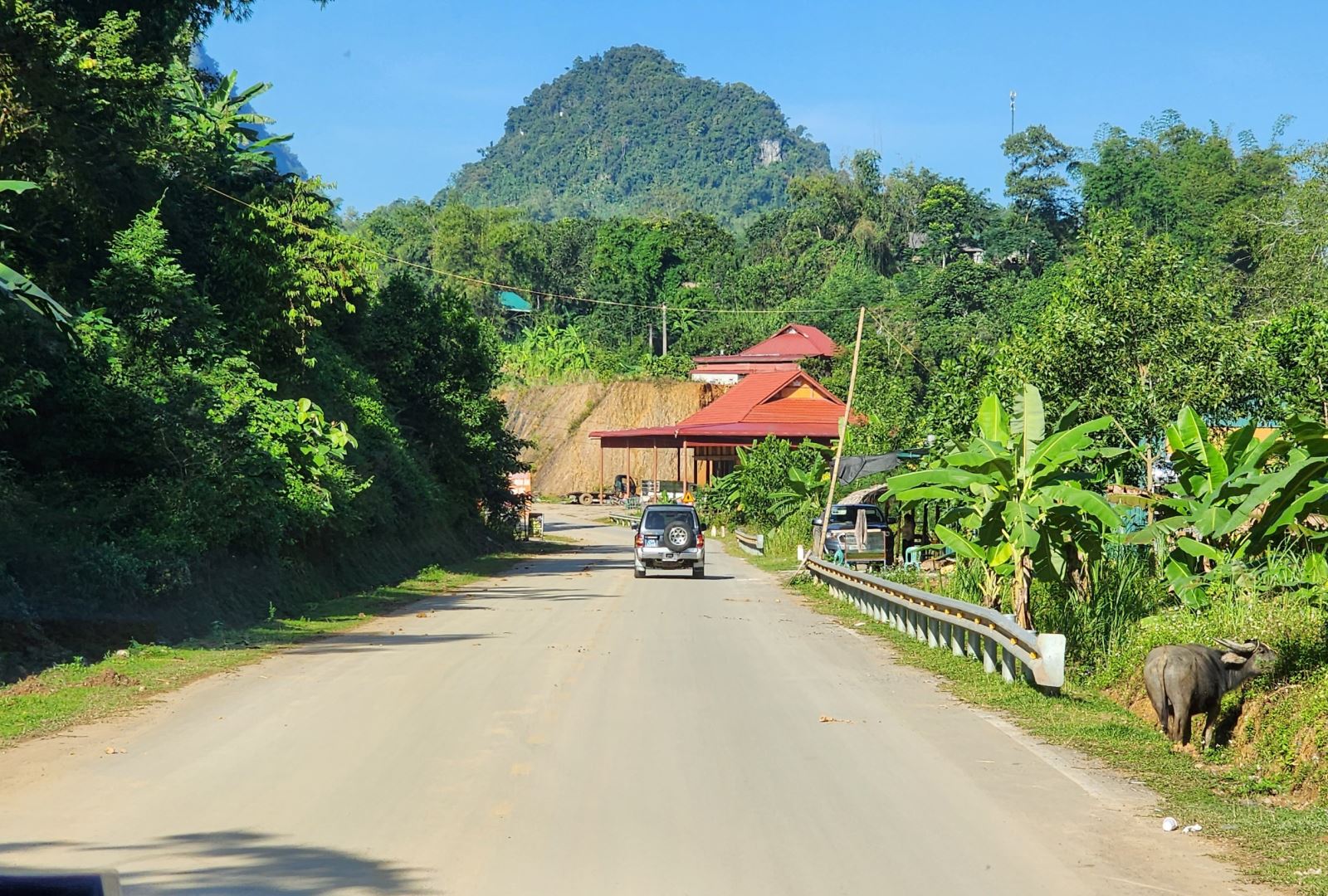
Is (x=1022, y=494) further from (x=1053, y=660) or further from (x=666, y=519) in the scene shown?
(x=666, y=519)

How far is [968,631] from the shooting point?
1745 centimetres

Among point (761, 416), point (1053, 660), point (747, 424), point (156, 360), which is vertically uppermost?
point (761, 416)

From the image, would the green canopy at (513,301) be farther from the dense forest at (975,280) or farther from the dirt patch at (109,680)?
the dirt patch at (109,680)

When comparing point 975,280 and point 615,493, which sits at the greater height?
point 975,280

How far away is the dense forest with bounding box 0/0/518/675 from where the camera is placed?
1811 cm

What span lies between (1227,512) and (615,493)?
8061 centimetres

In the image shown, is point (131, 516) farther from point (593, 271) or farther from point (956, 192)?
point (593, 271)

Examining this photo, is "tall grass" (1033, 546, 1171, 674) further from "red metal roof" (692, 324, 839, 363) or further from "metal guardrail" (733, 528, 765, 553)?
"red metal roof" (692, 324, 839, 363)

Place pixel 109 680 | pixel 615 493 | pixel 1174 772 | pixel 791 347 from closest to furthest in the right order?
→ pixel 1174 772, pixel 109 680, pixel 791 347, pixel 615 493

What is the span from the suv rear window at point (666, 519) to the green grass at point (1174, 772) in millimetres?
18792

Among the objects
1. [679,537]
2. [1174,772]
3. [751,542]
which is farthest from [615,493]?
[1174,772]

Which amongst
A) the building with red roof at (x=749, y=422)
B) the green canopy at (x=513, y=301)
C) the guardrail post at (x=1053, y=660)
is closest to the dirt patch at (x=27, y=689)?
the guardrail post at (x=1053, y=660)

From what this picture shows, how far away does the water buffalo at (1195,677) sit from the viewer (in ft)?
36.8

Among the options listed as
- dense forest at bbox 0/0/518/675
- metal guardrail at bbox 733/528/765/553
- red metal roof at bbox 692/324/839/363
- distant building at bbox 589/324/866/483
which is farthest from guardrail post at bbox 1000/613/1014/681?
red metal roof at bbox 692/324/839/363
